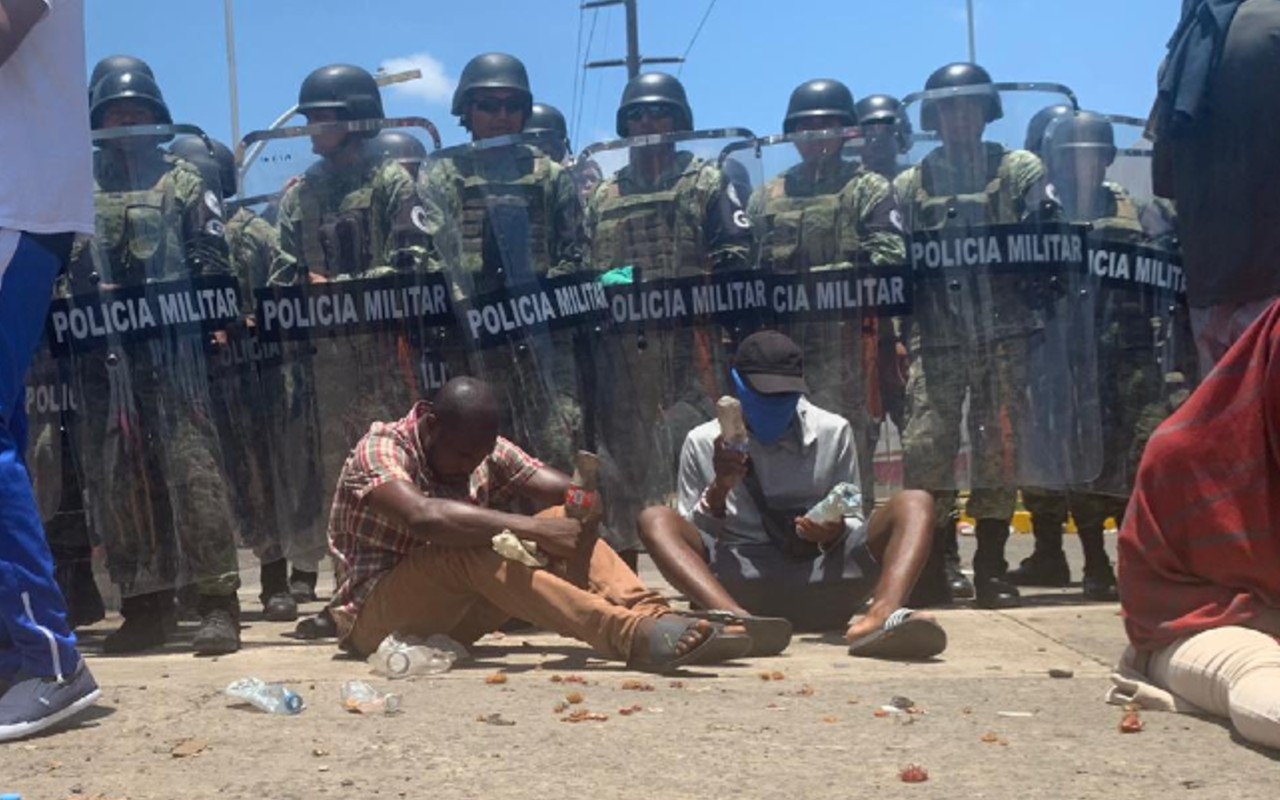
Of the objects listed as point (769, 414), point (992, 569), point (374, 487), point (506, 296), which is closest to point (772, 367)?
point (769, 414)

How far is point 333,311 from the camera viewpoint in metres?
6.36

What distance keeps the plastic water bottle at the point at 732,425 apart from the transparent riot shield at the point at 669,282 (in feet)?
3.85

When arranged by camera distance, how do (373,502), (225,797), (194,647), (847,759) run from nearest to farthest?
(225,797) → (847,759) → (373,502) → (194,647)

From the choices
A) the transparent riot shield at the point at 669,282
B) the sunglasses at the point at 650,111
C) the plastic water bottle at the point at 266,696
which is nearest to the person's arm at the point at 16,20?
the plastic water bottle at the point at 266,696

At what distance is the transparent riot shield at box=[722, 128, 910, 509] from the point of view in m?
6.75

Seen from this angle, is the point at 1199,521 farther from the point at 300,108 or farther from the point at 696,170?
the point at 300,108

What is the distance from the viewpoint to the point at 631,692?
4.32 metres

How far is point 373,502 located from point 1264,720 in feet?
8.62

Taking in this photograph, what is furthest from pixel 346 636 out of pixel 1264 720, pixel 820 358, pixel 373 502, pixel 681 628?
pixel 1264 720

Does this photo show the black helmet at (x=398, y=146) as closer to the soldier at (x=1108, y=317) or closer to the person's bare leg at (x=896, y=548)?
the person's bare leg at (x=896, y=548)

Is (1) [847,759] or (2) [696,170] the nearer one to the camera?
(1) [847,759]

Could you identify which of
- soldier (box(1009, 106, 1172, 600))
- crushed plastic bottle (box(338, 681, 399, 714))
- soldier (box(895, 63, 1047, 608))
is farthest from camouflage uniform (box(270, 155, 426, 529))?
soldier (box(1009, 106, 1172, 600))

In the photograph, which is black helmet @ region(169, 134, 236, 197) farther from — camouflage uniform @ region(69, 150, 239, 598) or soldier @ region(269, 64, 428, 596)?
soldier @ region(269, 64, 428, 596)

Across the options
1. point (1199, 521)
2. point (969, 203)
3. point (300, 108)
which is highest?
point (300, 108)
